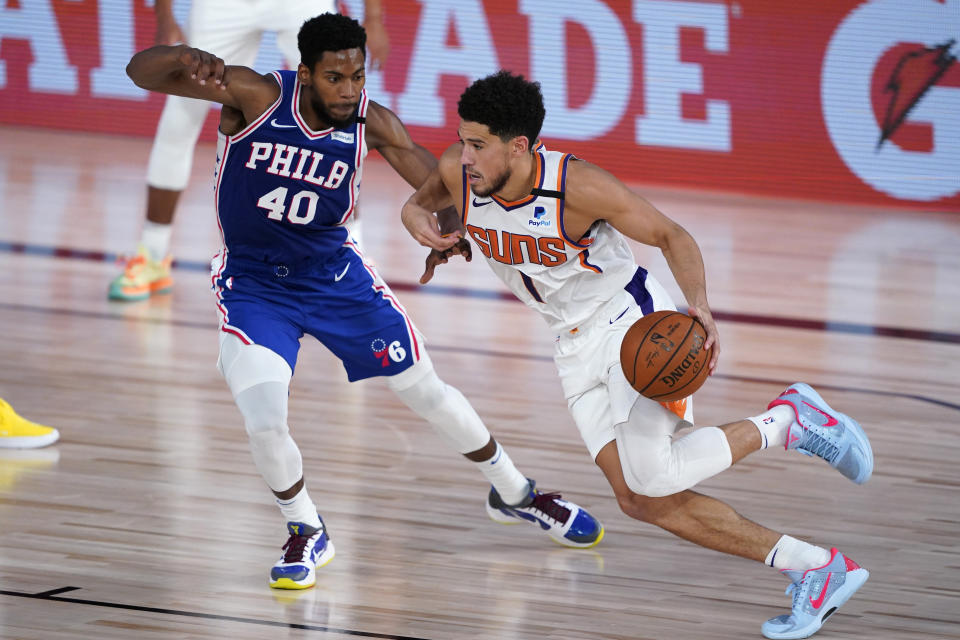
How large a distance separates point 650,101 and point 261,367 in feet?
27.0

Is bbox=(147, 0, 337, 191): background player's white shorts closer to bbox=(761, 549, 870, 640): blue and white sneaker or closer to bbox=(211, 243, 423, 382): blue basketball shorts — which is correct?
bbox=(211, 243, 423, 382): blue basketball shorts

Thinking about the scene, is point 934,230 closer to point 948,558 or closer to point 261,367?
point 948,558

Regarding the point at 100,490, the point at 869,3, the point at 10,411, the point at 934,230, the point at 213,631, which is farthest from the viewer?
the point at 869,3

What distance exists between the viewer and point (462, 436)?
3852 mm

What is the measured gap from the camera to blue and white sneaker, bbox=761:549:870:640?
10.4 ft

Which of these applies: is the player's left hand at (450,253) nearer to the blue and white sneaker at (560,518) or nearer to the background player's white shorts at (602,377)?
the background player's white shorts at (602,377)

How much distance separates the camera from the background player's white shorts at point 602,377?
3480 millimetres

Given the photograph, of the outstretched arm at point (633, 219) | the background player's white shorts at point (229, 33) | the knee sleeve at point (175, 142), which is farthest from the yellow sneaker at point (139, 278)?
the outstretched arm at point (633, 219)

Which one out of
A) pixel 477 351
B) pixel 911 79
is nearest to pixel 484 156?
pixel 477 351

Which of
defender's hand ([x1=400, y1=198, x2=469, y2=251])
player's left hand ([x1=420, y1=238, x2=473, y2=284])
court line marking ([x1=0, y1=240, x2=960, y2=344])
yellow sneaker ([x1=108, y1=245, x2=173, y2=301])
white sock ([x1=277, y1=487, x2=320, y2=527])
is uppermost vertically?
defender's hand ([x1=400, y1=198, x2=469, y2=251])

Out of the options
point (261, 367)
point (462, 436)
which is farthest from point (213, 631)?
point (462, 436)

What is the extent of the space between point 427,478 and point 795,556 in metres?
1.51

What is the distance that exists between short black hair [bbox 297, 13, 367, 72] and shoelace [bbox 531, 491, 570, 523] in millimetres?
1448

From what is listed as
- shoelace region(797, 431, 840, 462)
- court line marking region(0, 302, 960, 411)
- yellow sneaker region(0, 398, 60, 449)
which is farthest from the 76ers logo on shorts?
court line marking region(0, 302, 960, 411)
